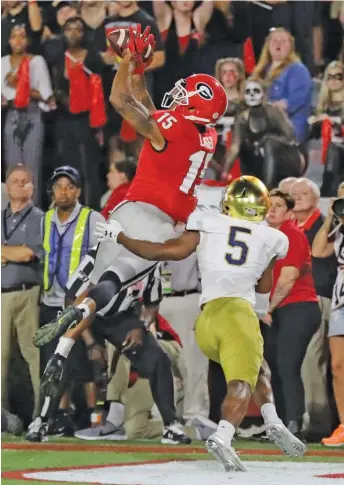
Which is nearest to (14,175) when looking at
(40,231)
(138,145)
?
(40,231)

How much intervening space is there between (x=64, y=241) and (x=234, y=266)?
1.64 meters

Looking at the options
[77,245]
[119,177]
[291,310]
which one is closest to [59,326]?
[77,245]

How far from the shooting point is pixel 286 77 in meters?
5.62

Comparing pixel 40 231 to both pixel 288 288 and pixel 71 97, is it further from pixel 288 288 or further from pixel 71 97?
pixel 288 288

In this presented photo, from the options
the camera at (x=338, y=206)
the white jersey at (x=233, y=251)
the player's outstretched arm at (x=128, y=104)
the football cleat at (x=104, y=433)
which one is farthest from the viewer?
the football cleat at (x=104, y=433)

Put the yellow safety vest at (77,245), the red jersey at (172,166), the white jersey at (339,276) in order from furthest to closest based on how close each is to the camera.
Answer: the yellow safety vest at (77,245)
the white jersey at (339,276)
the red jersey at (172,166)

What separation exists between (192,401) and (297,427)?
607 millimetres

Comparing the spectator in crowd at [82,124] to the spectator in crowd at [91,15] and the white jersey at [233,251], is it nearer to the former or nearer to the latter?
the spectator in crowd at [91,15]

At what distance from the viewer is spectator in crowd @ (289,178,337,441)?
538 cm

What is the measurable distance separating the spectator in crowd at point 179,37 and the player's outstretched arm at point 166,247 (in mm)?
1701

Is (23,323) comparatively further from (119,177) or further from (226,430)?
(226,430)

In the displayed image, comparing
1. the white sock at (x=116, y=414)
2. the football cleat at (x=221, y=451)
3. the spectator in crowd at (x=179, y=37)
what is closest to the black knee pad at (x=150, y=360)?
the white sock at (x=116, y=414)

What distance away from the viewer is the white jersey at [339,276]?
5.15 m

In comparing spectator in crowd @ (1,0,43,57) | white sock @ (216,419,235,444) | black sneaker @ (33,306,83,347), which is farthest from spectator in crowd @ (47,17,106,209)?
white sock @ (216,419,235,444)
